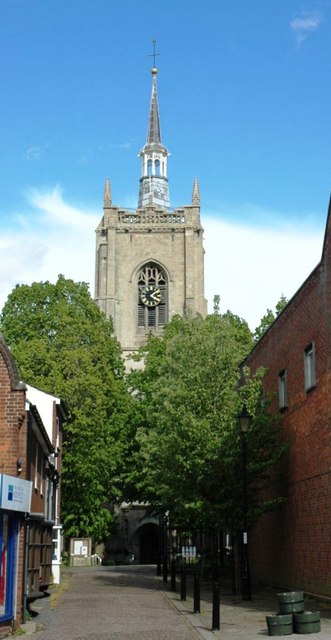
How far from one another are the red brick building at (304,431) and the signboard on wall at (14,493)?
745 centimetres

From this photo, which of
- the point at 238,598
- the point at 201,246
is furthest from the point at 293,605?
the point at 201,246

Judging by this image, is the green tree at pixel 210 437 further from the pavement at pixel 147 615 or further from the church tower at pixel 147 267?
the church tower at pixel 147 267

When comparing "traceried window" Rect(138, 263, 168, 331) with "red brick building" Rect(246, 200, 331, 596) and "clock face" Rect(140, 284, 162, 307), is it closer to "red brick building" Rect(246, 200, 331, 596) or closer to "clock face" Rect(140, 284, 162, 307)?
"clock face" Rect(140, 284, 162, 307)

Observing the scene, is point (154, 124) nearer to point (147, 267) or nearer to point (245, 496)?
point (147, 267)

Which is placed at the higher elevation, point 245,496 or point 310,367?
point 310,367

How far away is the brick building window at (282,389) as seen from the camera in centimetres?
2510

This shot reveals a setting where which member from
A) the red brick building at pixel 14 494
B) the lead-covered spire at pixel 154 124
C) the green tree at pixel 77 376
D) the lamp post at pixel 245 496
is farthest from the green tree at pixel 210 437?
the lead-covered spire at pixel 154 124

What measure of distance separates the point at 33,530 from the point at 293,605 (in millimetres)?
7558

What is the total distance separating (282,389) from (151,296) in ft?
160

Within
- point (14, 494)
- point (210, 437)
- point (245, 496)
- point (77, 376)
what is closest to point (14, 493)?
point (14, 494)

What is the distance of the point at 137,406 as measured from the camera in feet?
156

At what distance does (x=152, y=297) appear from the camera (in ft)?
243

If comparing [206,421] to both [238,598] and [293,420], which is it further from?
[238,598]

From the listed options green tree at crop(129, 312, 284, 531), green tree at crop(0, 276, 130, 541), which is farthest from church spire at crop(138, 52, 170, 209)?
green tree at crop(129, 312, 284, 531)
